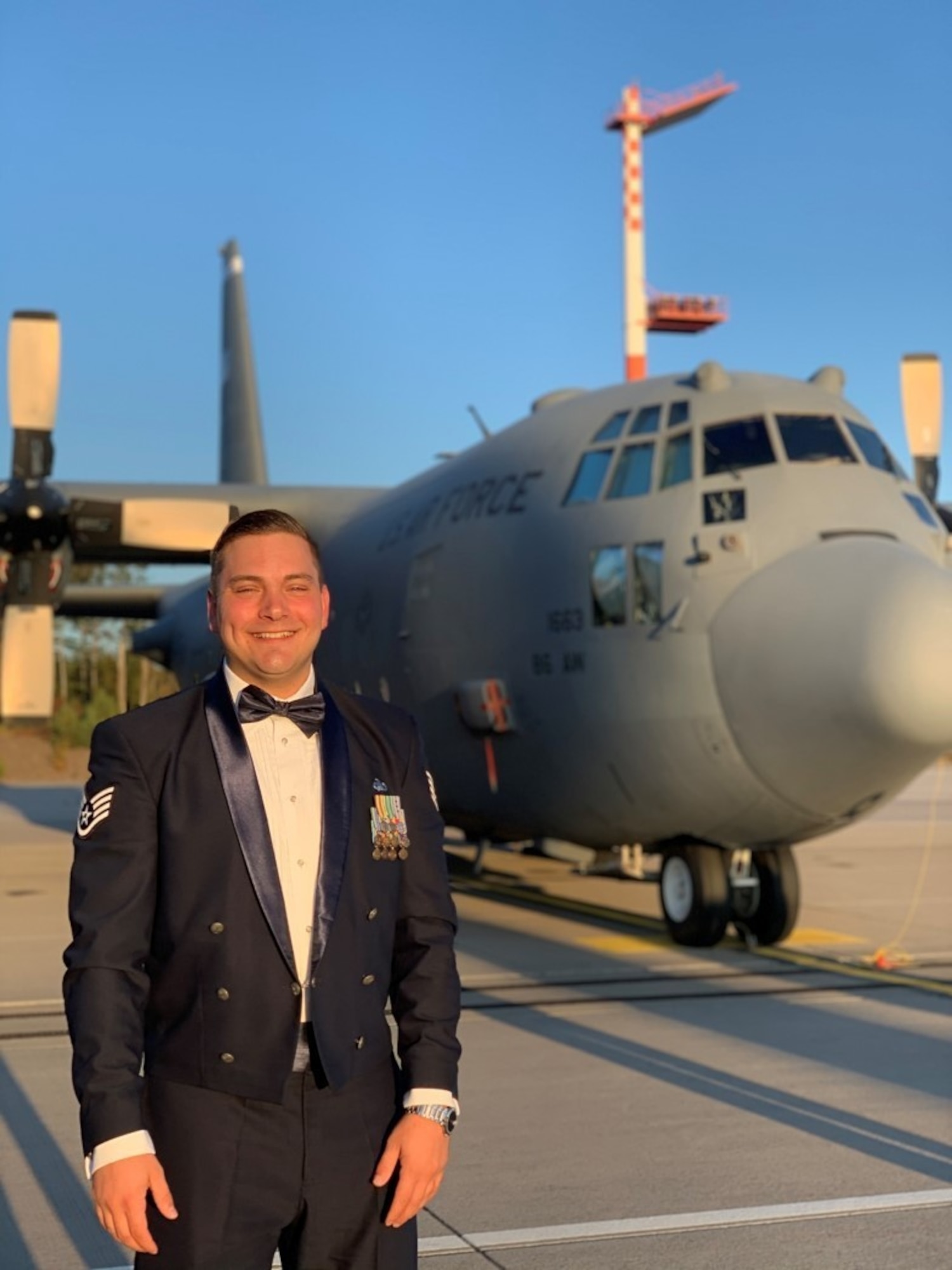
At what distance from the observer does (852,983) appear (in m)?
9.08

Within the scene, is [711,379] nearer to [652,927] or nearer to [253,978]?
[652,927]

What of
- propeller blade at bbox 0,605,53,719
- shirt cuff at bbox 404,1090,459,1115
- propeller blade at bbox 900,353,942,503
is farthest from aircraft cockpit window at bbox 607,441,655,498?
shirt cuff at bbox 404,1090,459,1115

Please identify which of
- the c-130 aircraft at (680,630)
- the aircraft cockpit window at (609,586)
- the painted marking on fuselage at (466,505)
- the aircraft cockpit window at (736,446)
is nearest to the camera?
the c-130 aircraft at (680,630)

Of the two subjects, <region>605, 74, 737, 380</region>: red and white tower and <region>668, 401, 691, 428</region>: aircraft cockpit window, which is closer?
<region>668, 401, 691, 428</region>: aircraft cockpit window

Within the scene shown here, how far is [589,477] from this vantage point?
10516 mm

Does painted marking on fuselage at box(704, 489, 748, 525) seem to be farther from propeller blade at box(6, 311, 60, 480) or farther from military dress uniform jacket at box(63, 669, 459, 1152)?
propeller blade at box(6, 311, 60, 480)

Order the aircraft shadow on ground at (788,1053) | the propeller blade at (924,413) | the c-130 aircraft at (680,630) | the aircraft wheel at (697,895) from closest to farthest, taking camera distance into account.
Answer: the aircraft shadow on ground at (788,1053) < the c-130 aircraft at (680,630) < the aircraft wheel at (697,895) < the propeller blade at (924,413)

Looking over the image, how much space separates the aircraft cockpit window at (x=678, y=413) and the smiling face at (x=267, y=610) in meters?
7.71

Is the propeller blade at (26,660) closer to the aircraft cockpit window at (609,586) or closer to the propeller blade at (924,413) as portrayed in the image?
the aircraft cockpit window at (609,586)

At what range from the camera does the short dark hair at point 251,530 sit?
276 centimetres

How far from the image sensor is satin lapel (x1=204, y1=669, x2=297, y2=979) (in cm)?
259

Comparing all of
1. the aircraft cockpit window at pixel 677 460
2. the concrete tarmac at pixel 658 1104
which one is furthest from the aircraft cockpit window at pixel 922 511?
the concrete tarmac at pixel 658 1104

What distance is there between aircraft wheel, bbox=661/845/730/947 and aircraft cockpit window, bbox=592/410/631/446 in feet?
9.46

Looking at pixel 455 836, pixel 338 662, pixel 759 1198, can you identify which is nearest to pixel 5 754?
pixel 455 836
